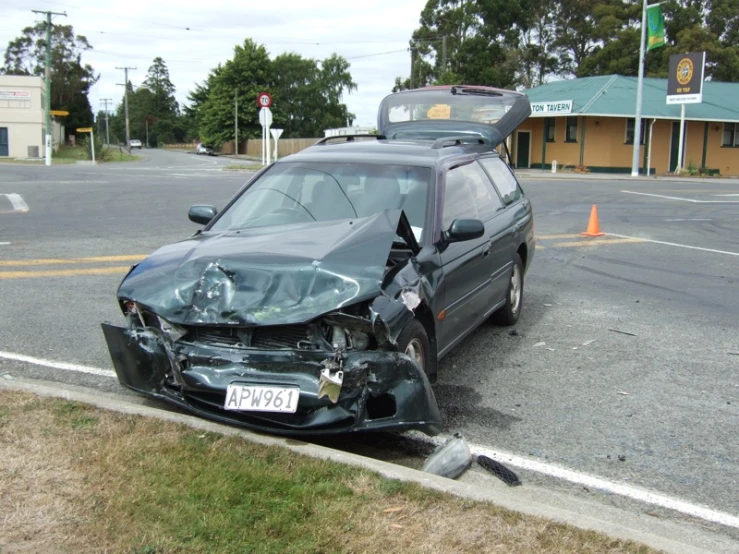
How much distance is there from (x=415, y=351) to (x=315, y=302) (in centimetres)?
85

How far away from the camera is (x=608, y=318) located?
7.65 meters

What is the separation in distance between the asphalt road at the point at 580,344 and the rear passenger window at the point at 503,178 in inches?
48.7

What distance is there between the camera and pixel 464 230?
5.21m

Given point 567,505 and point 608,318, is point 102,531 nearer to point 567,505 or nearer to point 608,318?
point 567,505

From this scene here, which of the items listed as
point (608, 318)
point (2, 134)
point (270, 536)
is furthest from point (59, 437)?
point (2, 134)

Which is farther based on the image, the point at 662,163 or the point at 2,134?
the point at 2,134

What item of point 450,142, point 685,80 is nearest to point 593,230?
point 450,142

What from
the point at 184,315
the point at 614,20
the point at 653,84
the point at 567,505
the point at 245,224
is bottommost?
the point at 567,505

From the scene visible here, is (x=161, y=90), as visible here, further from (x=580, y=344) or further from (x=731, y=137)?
(x=580, y=344)

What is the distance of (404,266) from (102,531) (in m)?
2.30

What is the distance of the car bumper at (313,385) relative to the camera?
400 cm

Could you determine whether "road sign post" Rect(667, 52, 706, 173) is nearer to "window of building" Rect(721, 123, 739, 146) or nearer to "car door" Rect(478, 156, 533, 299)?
"window of building" Rect(721, 123, 739, 146)

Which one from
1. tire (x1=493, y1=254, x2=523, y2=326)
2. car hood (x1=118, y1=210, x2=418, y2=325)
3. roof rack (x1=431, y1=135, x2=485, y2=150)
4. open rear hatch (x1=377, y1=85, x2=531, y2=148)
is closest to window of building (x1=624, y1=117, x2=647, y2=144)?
open rear hatch (x1=377, y1=85, x2=531, y2=148)

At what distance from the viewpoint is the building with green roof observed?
131 feet
